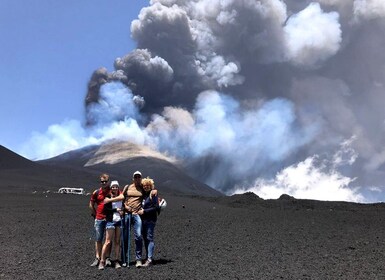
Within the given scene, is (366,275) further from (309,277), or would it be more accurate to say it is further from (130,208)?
(130,208)

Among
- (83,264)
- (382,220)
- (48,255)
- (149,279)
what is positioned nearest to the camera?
(149,279)

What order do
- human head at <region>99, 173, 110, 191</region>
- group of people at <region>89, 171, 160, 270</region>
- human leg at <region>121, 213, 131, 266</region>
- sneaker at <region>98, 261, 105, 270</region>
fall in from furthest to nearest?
human leg at <region>121, 213, 131, 266</region> → sneaker at <region>98, 261, 105, 270</region> → group of people at <region>89, 171, 160, 270</region> → human head at <region>99, 173, 110, 191</region>

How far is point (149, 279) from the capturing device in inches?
338

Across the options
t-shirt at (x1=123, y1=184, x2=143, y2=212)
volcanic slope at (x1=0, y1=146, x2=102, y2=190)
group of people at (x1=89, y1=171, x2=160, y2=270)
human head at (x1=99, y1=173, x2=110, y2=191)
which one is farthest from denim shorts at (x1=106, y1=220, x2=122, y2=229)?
volcanic slope at (x1=0, y1=146, x2=102, y2=190)

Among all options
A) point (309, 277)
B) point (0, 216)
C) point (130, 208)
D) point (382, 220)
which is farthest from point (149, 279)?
point (382, 220)

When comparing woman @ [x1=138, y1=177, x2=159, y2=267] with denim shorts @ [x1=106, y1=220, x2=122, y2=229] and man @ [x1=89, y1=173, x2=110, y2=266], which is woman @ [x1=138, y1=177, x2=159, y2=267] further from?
man @ [x1=89, y1=173, x2=110, y2=266]

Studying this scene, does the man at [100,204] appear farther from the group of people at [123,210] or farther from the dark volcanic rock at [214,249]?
the dark volcanic rock at [214,249]

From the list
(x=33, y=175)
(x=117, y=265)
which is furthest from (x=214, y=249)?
(x=33, y=175)

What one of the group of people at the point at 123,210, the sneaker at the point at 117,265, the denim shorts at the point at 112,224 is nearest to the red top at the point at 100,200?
the group of people at the point at 123,210

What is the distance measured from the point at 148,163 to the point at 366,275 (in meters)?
89.0

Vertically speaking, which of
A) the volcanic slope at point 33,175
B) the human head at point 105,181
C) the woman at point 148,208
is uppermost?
the volcanic slope at point 33,175

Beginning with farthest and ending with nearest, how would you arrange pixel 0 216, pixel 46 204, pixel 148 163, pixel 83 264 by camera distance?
pixel 148 163 < pixel 46 204 < pixel 0 216 < pixel 83 264

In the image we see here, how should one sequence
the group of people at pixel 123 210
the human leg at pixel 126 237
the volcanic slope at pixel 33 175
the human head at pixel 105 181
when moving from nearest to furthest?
the human head at pixel 105 181 < the group of people at pixel 123 210 < the human leg at pixel 126 237 < the volcanic slope at pixel 33 175

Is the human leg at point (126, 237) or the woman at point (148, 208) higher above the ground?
the woman at point (148, 208)
